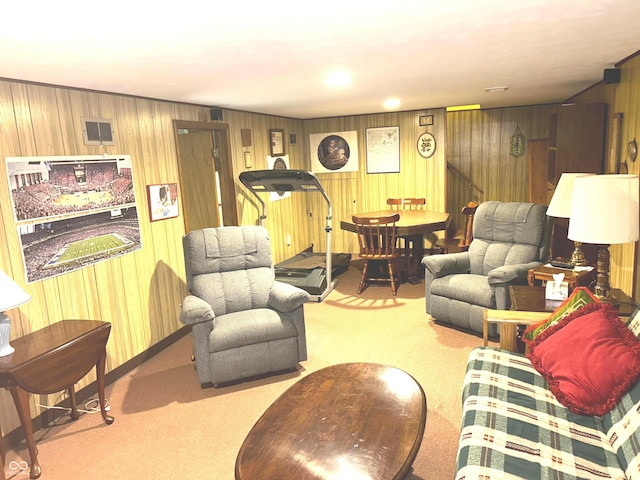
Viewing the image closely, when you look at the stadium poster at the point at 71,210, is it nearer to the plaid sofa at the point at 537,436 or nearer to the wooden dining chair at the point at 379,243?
the wooden dining chair at the point at 379,243

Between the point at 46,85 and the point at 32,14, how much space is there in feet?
4.94

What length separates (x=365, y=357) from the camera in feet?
12.1

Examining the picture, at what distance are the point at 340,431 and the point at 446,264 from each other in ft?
8.49

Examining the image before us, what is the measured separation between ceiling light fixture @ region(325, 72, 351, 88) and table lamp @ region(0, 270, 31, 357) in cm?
240

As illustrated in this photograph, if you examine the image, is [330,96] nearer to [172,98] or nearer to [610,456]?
[172,98]

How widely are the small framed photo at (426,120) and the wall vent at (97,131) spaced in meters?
4.37

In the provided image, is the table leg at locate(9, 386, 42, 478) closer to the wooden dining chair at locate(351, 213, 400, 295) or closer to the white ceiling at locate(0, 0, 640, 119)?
the white ceiling at locate(0, 0, 640, 119)

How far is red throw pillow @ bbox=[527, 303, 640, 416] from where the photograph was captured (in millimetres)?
1930

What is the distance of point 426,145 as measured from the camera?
259 inches

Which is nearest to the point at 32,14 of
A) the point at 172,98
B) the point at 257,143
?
the point at 172,98

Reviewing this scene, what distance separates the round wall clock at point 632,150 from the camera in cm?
317

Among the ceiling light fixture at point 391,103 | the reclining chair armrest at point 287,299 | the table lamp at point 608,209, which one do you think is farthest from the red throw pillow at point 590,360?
the ceiling light fixture at point 391,103

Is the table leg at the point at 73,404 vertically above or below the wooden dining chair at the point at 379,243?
below

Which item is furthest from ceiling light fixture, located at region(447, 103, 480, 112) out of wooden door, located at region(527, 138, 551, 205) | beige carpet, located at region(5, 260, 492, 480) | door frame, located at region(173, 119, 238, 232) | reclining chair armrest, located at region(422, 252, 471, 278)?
beige carpet, located at region(5, 260, 492, 480)
